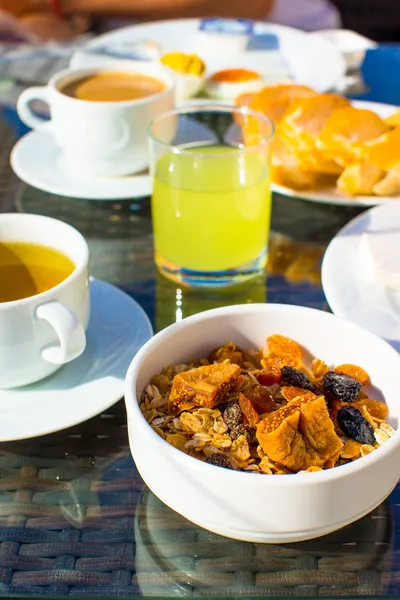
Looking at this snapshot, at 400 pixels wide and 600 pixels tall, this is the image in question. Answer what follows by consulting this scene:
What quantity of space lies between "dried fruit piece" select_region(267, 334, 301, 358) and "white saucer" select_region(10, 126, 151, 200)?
493mm

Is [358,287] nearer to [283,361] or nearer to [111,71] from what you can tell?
[283,361]

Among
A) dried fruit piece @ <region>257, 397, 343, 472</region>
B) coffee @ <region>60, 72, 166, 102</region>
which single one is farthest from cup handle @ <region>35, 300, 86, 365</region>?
coffee @ <region>60, 72, 166, 102</region>

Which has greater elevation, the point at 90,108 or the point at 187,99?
the point at 90,108

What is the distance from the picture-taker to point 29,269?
0.90 metres

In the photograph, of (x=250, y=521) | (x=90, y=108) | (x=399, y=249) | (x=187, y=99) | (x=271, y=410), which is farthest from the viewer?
(x=187, y=99)

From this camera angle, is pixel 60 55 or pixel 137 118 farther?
pixel 60 55

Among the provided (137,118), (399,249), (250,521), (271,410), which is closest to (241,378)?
(271,410)

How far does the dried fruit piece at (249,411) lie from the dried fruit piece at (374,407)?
0.10 m

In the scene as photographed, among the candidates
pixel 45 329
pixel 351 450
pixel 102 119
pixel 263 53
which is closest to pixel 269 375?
pixel 351 450

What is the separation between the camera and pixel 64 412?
79 cm

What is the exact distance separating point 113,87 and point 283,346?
76cm

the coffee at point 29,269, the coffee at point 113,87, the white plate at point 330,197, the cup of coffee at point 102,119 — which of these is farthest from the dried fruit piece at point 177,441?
the coffee at point 113,87

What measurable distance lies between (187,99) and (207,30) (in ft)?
0.83

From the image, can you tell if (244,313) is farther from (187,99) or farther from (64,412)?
(187,99)
